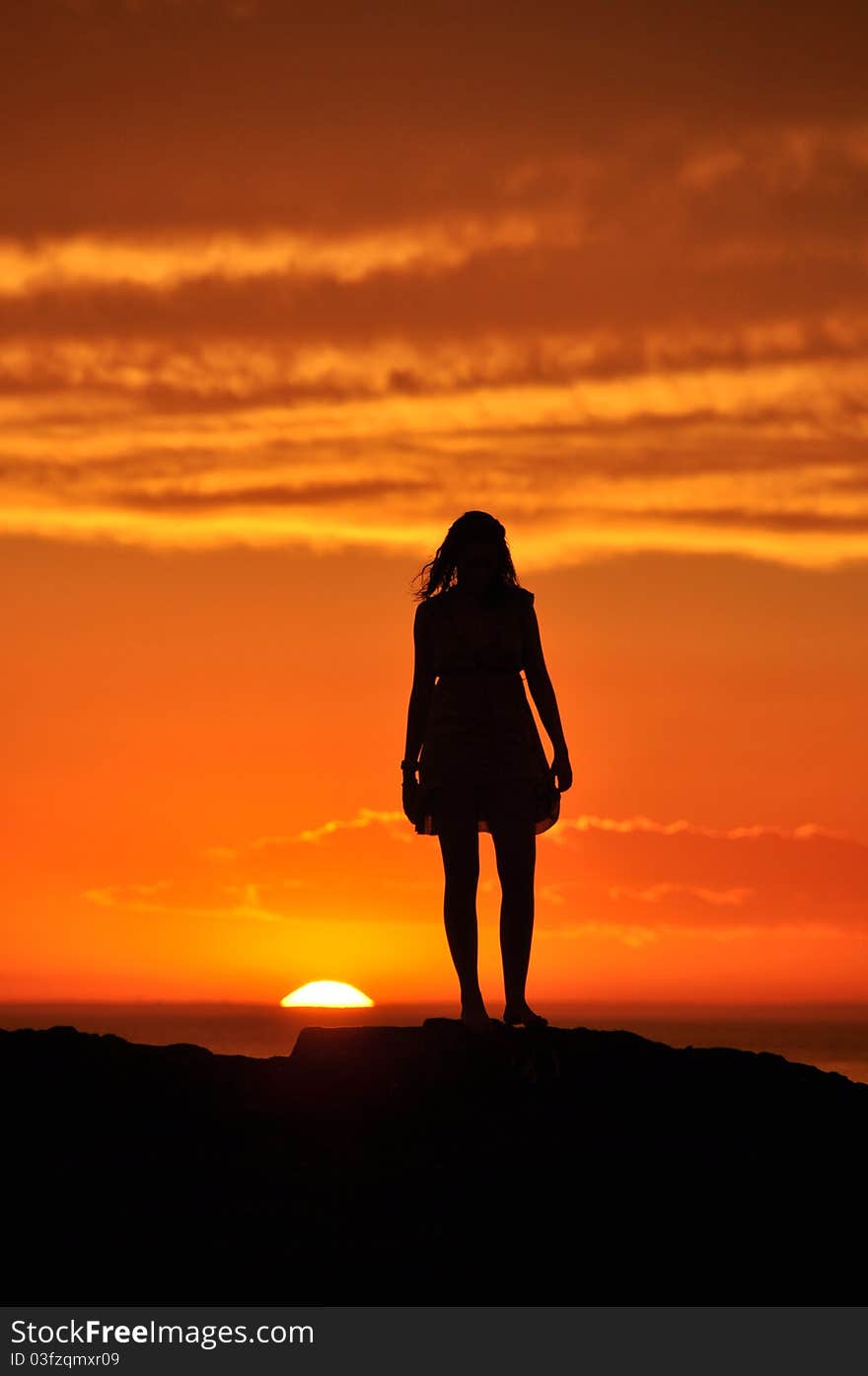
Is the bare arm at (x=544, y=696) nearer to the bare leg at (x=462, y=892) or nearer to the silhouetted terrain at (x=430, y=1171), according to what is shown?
the bare leg at (x=462, y=892)

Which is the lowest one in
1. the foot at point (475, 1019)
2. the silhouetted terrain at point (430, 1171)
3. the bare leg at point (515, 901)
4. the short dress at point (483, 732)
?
the silhouetted terrain at point (430, 1171)

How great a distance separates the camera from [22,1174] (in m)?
11.4

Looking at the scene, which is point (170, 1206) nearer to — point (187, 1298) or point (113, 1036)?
point (187, 1298)

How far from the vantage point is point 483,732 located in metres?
12.8

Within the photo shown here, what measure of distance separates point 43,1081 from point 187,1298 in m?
2.75

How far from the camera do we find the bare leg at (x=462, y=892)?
1272cm

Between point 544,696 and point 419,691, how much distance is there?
813mm

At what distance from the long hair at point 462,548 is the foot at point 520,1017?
2.63 meters

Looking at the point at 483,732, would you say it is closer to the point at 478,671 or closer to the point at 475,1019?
the point at 478,671

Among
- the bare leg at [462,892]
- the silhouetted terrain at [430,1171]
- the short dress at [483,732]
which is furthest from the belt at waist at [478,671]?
the silhouetted terrain at [430,1171]

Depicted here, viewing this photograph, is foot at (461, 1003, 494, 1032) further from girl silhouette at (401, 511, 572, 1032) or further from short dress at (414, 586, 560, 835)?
short dress at (414, 586, 560, 835)

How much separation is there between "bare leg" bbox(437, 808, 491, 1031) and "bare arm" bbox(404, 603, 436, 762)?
1.93ft
